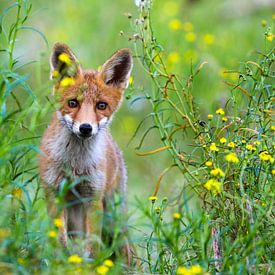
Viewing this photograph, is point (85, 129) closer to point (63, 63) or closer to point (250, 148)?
point (63, 63)

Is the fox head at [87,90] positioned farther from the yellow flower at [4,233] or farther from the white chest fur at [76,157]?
the yellow flower at [4,233]

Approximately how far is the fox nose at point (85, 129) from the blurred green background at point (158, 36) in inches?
145

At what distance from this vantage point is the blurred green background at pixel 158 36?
10.3 m

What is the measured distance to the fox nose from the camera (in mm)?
5555

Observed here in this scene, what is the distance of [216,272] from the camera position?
4531mm

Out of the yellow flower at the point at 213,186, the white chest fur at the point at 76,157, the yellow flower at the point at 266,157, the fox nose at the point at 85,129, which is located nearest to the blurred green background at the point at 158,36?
the white chest fur at the point at 76,157

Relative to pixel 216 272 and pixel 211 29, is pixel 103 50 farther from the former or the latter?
pixel 216 272

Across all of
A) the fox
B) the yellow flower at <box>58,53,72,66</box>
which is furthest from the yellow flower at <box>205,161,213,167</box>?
the yellow flower at <box>58,53,72,66</box>

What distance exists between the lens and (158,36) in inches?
435

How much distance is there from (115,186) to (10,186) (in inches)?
75.0

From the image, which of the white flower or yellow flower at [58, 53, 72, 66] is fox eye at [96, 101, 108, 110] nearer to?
yellow flower at [58, 53, 72, 66]

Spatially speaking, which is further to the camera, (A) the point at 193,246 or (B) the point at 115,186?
(B) the point at 115,186

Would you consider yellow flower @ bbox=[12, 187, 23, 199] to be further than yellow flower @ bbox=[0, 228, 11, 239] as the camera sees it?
Yes

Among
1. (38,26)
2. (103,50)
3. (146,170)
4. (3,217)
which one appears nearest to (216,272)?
(3,217)
